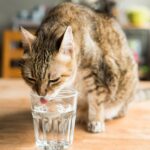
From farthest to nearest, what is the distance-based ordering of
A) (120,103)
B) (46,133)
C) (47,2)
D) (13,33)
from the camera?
(47,2) < (13,33) < (120,103) < (46,133)

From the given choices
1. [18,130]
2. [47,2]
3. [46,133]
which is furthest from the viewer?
[47,2]

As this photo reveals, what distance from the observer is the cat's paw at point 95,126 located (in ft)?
3.53

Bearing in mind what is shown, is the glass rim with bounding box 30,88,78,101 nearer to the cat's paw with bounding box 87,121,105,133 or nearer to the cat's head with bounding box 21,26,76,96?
the cat's head with bounding box 21,26,76,96

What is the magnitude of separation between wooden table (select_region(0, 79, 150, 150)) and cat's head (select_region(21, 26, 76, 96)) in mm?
146

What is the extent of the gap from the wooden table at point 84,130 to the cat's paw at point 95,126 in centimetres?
2

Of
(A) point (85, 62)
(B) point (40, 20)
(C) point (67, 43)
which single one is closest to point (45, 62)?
(C) point (67, 43)

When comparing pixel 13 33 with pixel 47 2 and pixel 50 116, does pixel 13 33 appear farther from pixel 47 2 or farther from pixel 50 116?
pixel 50 116

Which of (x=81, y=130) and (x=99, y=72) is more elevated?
(x=99, y=72)

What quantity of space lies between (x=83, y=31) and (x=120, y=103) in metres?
0.30

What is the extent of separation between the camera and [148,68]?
326 centimetres

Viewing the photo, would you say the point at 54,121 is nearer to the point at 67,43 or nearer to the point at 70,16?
the point at 67,43

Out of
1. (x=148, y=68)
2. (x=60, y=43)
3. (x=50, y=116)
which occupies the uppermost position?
(x=60, y=43)

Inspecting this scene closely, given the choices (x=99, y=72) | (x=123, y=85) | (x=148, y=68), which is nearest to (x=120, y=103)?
(x=123, y=85)

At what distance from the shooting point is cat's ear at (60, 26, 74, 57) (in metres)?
0.97
